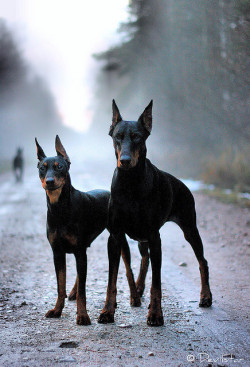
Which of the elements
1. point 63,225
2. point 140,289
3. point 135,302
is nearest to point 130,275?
point 135,302

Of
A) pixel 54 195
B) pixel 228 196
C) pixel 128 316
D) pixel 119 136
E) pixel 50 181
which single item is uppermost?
pixel 228 196

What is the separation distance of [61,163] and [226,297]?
257cm

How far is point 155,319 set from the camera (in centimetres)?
411

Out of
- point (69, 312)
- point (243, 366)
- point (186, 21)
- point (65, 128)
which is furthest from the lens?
point (65, 128)

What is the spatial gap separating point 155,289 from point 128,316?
0.53m

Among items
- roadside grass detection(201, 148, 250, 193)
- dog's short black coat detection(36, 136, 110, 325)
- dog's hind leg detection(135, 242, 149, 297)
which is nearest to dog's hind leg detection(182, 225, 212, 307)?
dog's hind leg detection(135, 242, 149, 297)

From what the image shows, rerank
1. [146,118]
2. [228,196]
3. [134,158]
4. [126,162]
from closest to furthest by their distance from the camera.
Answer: [126,162] → [134,158] → [146,118] → [228,196]

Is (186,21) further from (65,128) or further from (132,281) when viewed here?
(65,128)

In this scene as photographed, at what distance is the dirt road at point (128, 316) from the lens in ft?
11.1

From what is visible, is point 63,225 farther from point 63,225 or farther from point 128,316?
point 128,316

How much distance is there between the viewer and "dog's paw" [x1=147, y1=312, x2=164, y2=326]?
411cm

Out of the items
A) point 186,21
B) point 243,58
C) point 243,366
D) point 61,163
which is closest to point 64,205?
point 61,163

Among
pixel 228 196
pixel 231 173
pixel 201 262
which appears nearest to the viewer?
pixel 201 262

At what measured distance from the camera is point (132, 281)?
486 cm
